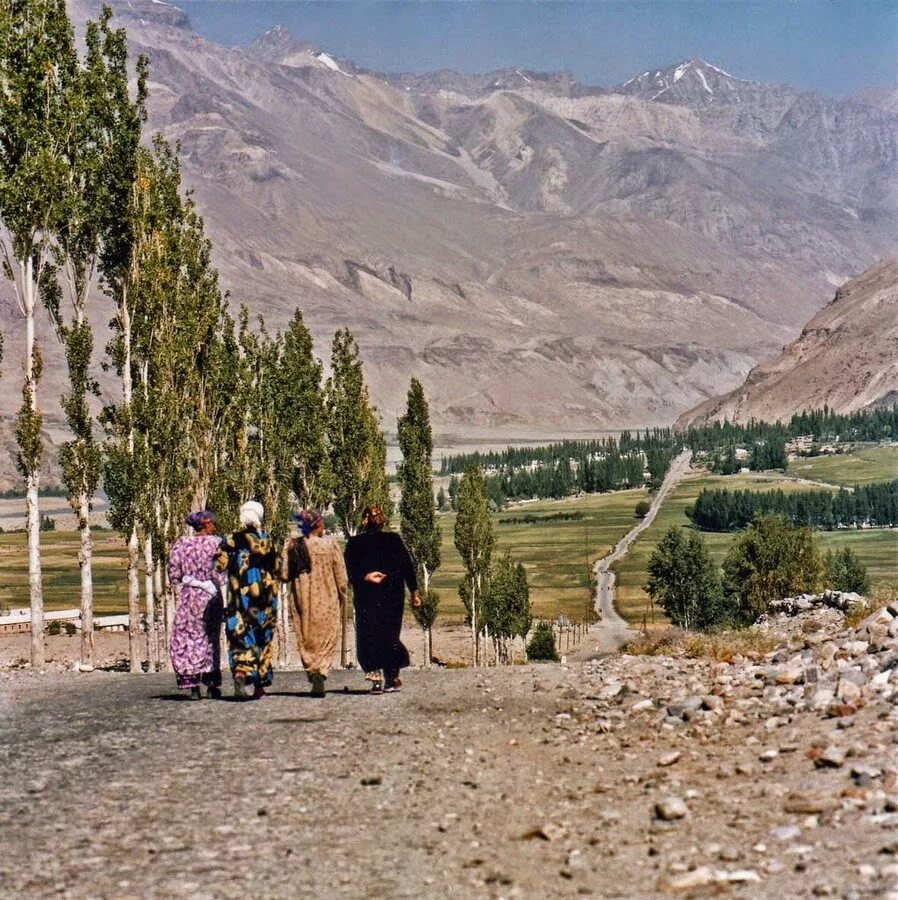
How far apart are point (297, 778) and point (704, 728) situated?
16.0ft

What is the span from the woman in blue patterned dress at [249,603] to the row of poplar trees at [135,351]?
41.4 feet

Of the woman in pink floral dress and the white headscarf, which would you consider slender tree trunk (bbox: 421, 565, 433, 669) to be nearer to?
the woman in pink floral dress

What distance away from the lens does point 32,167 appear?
3188cm

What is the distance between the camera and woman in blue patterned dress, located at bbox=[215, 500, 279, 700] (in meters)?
18.7

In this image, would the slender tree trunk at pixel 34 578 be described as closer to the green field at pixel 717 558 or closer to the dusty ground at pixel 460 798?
the dusty ground at pixel 460 798

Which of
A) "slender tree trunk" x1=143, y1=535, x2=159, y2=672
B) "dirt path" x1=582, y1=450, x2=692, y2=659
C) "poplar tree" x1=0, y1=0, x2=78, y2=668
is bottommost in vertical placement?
"dirt path" x1=582, y1=450, x2=692, y2=659

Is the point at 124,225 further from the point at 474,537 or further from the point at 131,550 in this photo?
the point at 474,537

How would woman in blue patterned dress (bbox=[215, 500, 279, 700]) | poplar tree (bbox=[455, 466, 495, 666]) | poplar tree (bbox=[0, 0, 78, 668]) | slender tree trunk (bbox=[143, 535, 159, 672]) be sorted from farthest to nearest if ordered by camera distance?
poplar tree (bbox=[455, 466, 495, 666]) < slender tree trunk (bbox=[143, 535, 159, 672]) < poplar tree (bbox=[0, 0, 78, 668]) < woman in blue patterned dress (bbox=[215, 500, 279, 700])

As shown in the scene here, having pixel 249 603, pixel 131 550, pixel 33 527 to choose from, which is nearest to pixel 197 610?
pixel 249 603

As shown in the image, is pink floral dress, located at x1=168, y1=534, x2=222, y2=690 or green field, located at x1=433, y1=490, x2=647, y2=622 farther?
green field, located at x1=433, y1=490, x2=647, y2=622

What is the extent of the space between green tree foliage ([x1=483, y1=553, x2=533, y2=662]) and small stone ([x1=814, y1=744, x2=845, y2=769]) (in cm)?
7692

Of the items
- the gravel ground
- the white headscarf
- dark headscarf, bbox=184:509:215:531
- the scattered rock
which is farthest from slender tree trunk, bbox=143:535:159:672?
the scattered rock

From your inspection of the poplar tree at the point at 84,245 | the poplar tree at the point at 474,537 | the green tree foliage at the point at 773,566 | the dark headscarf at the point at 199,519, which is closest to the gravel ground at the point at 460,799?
the dark headscarf at the point at 199,519

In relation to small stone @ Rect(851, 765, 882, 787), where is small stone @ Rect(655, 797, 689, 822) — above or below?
below
